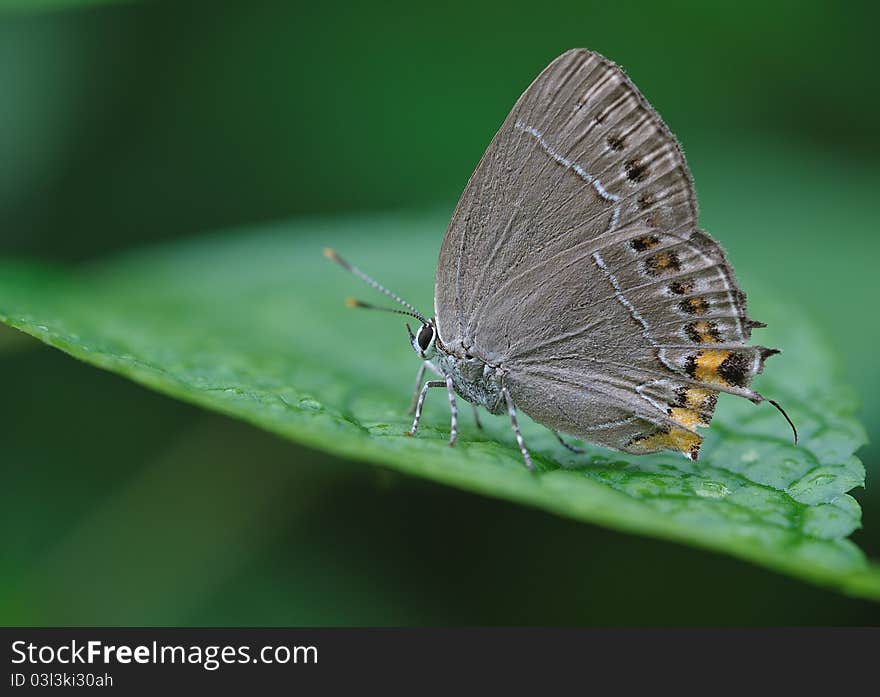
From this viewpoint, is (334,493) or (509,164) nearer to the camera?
(509,164)

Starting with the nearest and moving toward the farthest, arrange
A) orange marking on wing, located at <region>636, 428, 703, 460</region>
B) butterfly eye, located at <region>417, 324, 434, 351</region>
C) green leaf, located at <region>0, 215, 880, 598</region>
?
1. green leaf, located at <region>0, 215, 880, 598</region>
2. orange marking on wing, located at <region>636, 428, 703, 460</region>
3. butterfly eye, located at <region>417, 324, 434, 351</region>

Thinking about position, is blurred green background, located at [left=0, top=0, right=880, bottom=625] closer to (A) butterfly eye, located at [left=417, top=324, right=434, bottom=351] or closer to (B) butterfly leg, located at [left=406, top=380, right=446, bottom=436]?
(B) butterfly leg, located at [left=406, top=380, right=446, bottom=436]

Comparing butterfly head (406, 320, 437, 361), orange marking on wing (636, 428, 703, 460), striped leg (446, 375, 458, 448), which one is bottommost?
orange marking on wing (636, 428, 703, 460)

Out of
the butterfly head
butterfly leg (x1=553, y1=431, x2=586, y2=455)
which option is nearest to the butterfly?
the butterfly head

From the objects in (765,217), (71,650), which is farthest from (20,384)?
(765,217)

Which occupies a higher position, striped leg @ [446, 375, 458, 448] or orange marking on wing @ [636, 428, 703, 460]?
striped leg @ [446, 375, 458, 448]

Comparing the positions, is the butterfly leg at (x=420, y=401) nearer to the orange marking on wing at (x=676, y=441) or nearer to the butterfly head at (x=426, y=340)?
the butterfly head at (x=426, y=340)

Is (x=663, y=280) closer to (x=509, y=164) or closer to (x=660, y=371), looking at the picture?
(x=660, y=371)

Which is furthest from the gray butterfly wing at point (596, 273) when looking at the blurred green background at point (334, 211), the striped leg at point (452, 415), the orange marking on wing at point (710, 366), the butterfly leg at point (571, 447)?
the blurred green background at point (334, 211)
